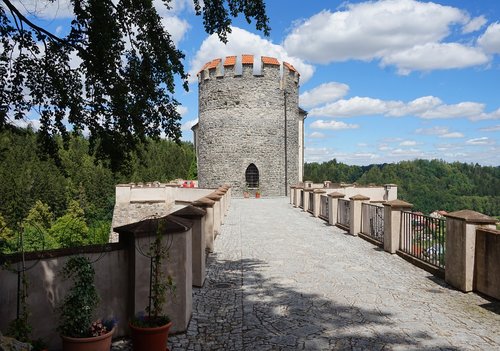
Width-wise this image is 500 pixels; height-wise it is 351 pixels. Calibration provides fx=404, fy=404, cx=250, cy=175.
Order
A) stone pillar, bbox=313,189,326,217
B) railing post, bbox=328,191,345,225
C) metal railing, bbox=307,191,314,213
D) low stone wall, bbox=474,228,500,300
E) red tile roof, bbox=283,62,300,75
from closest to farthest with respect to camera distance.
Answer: low stone wall, bbox=474,228,500,300
railing post, bbox=328,191,345,225
stone pillar, bbox=313,189,326,217
metal railing, bbox=307,191,314,213
red tile roof, bbox=283,62,300,75

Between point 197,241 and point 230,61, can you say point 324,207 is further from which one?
point 230,61

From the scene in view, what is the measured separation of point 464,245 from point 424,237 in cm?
209

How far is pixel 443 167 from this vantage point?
12406 centimetres

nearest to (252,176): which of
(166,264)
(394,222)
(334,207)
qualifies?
(334,207)

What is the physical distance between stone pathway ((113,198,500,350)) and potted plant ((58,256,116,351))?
71cm

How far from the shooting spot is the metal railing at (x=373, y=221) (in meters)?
11.8

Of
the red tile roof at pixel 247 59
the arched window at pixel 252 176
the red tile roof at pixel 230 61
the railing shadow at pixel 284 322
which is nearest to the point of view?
the railing shadow at pixel 284 322

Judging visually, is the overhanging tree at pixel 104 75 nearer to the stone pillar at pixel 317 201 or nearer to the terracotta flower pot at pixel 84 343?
the terracotta flower pot at pixel 84 343

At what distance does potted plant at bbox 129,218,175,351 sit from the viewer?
4227 millimetres

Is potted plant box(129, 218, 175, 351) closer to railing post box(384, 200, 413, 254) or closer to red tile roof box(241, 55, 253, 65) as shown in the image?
railing post box(384, 200, 413, 254)

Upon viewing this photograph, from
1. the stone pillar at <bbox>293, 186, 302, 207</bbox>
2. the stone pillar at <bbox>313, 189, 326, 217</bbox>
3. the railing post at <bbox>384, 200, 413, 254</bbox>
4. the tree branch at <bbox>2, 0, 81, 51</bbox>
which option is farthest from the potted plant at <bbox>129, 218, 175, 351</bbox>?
the stone pillar at <bbox>293, 186, 302, 207</bbox>

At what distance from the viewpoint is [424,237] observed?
29.1ft

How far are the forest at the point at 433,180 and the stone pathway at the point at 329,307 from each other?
69.1 metres

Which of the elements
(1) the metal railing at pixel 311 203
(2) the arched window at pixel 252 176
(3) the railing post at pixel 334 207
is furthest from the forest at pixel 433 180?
(3) the railing post at pixel 334 207
